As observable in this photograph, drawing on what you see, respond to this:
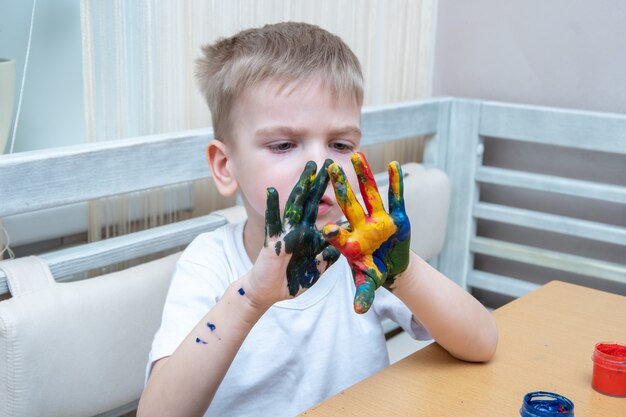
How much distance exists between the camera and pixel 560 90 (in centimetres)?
191

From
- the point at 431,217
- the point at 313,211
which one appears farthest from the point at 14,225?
the point at 431,217

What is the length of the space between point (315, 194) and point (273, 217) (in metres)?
0.05

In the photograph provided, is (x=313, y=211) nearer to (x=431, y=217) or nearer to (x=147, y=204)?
(x=147, y=204)

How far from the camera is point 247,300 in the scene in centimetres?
83

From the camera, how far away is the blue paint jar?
2.46 feet

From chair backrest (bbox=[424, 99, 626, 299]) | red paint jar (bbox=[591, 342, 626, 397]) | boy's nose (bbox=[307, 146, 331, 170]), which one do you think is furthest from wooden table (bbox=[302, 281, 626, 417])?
chair backrest (bbox=[424, 99, 626, 299])

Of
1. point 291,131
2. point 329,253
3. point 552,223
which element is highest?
point 291,131

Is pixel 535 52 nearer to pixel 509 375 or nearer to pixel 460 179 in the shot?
pixel 460 179

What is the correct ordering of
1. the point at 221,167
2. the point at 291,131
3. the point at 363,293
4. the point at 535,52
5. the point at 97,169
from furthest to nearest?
the point at 535,52 → the point at 97,169 → the point at 221,167 → the point at 291,131 → the point at 363,293

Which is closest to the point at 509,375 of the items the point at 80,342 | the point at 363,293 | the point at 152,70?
the point at 363,293

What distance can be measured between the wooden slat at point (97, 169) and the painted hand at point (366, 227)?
0.54 meters

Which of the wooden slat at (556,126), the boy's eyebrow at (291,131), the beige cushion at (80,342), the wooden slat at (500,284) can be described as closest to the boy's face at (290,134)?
the boy's eyebrow at (291,131)

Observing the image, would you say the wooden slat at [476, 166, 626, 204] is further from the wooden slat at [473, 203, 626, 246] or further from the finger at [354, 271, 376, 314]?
the finger at [354, 271, 376, 314]

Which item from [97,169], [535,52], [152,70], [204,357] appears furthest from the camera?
[535,52]
